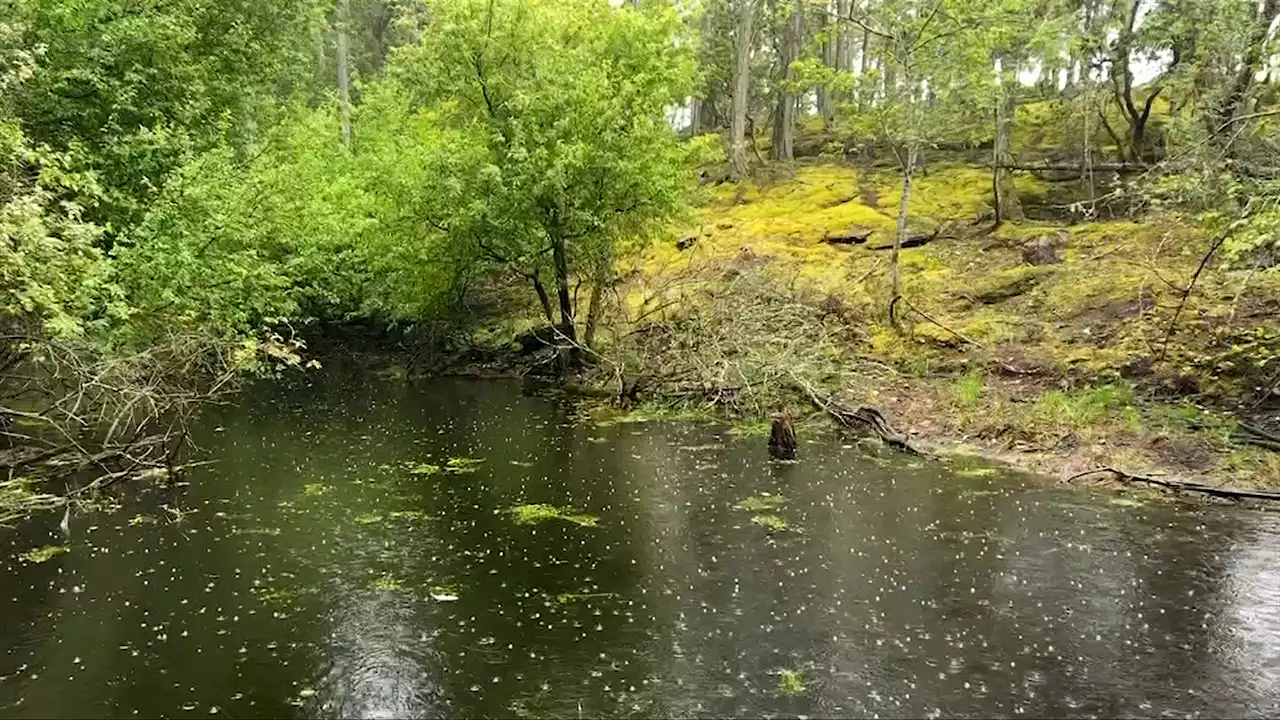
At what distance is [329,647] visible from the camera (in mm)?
10445

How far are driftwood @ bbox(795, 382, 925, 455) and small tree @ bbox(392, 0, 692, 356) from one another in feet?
26.9

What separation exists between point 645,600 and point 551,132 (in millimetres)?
17020

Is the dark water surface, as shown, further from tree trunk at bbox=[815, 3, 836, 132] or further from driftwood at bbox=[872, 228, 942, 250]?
tree trunk at bbox=[815, 3, 836, 132]

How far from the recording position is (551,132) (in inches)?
1017

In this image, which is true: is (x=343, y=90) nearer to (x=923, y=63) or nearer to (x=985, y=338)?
(x=923, y=63)

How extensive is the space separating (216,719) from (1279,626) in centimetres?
1173

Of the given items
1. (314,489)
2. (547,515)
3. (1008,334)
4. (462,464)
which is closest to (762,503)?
(547,515)

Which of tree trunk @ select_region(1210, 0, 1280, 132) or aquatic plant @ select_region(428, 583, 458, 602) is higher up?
tree trunk @ select_region(1210, 0, 1280, 132)

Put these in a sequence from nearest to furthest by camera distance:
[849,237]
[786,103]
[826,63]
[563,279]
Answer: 1. [563,279]
2. [849,237]
3. [786,103]
4. [826,63]

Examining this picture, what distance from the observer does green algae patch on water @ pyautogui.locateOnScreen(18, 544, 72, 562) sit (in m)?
13.2

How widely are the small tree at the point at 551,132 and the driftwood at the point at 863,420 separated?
8.21 m

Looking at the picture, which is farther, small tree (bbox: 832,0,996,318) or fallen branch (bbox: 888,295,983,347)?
small tree (bbox: 832,0,996,318)

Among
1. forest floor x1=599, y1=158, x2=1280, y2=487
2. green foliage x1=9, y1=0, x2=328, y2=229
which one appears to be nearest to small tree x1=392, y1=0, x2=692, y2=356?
forest floor x1=599, y1=158, x2=1280, y2=487

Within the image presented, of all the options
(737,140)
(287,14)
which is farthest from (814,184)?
A: (287,14)
